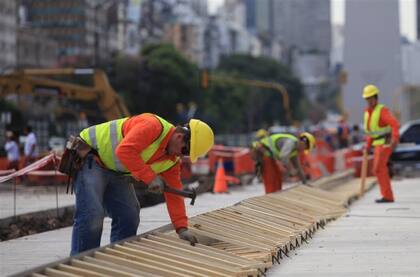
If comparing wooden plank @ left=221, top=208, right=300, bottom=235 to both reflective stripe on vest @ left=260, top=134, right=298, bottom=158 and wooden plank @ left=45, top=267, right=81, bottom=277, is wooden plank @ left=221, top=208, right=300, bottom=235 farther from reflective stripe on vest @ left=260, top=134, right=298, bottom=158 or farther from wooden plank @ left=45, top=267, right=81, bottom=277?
reflective stripe on vest @ left=260, top=134, right=298, bottom=158

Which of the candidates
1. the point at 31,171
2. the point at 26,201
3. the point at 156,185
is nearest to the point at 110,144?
the point at 156,185

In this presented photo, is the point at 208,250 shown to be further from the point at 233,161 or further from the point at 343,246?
the point at 233,161

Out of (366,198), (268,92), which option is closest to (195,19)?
(268,92)

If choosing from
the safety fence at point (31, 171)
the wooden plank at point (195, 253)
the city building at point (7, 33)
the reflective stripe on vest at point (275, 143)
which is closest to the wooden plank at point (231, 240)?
the wooden plank at point (195, 253)

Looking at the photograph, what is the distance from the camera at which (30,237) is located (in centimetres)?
1329

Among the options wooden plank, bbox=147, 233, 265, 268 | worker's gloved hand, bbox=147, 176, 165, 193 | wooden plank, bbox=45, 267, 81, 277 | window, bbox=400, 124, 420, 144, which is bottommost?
window, bbox=400, 124, 420, 144

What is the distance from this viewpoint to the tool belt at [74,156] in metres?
9.18

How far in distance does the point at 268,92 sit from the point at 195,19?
69.0 meters

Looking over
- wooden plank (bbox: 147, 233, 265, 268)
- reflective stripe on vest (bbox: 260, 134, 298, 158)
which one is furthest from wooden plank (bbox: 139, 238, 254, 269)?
reflective stripe on vest (bbox: 260, 134, 298, 158)

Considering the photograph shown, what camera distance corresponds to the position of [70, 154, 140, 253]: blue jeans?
9.09m

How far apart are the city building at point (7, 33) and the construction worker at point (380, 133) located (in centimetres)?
8870

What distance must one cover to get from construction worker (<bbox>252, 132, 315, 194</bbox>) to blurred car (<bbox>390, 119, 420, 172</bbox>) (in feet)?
39.7

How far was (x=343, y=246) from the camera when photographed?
11328 millimetres

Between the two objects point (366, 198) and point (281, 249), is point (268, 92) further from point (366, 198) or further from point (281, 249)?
point (281, 249)
